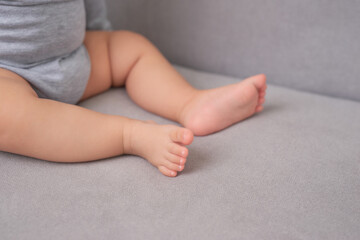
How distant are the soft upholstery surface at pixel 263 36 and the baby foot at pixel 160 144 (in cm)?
48

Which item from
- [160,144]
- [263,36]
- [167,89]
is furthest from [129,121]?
[263,36]

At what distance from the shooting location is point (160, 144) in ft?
2.21

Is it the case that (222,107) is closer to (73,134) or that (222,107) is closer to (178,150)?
(178,150)

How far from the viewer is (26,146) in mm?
651

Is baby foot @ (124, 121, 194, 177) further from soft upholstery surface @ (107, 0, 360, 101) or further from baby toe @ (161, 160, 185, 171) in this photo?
soft upholstery surface @ (107, 0, 360, 101)

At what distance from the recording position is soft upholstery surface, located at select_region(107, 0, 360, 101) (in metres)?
0.94

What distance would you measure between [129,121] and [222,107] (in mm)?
209

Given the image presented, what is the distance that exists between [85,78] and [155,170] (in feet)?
1.04

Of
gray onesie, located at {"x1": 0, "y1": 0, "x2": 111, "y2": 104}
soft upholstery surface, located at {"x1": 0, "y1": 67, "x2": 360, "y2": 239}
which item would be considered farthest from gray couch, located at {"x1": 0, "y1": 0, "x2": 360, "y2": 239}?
gray onesie, located at {"x1": 0, "y1": 0, "x2": 111, "y2": 104}

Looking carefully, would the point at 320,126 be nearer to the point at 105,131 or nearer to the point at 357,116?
the point at 357,116

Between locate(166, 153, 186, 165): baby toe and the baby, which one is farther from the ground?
the baby

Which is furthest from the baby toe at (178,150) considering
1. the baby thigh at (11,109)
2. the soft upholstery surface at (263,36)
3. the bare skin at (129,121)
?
the soft upholstery surface at (263,36)

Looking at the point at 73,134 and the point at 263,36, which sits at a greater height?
the point at 263,36

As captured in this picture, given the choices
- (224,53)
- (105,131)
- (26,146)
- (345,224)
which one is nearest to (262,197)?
(345,224)
